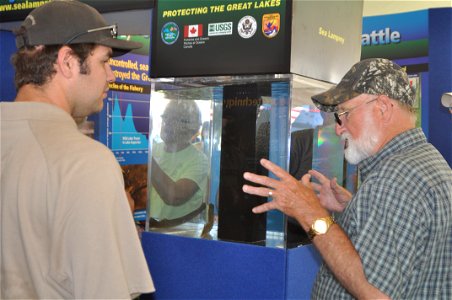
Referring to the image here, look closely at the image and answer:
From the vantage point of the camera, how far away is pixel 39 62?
1349 millimetres

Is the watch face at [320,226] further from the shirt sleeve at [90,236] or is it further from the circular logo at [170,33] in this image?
the circular logo at [170,33]

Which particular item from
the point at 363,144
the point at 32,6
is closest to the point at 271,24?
the point at 363,144

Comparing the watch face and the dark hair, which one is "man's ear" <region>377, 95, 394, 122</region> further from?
the dark hair

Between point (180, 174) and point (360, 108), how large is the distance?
0.93 m

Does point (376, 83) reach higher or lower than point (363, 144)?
higher

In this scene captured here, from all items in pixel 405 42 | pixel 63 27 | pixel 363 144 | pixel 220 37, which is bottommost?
pixel 363 144

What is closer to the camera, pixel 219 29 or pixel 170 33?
pixel 219 29

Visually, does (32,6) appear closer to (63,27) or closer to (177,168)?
(177,168)

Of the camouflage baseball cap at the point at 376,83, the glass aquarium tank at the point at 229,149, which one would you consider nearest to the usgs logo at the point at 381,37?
the glass aquarium tank at the point at 229,149

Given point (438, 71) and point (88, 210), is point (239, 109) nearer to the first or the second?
point (88, 210)

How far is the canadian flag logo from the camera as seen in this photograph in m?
2.32

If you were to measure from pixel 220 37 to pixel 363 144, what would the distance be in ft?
2.55

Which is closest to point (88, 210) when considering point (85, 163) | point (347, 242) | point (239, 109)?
point (85, 163)

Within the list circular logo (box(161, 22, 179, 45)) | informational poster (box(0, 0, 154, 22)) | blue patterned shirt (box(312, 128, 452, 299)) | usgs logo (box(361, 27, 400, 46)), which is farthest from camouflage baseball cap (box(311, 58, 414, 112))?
usgs logo (box(361, 27, 400, 46))
